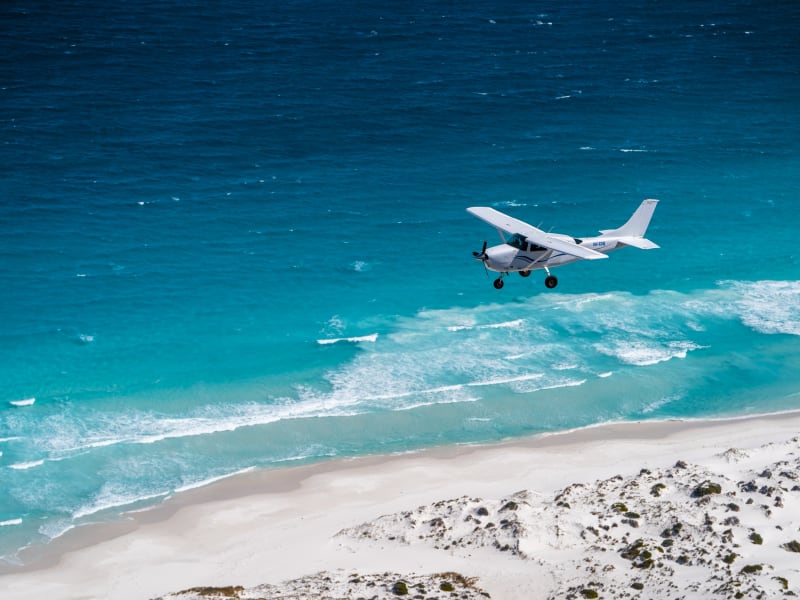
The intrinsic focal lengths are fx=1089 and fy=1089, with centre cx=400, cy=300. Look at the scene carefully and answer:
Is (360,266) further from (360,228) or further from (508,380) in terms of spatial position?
(508,380)

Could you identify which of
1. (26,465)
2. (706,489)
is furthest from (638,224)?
(26,465)

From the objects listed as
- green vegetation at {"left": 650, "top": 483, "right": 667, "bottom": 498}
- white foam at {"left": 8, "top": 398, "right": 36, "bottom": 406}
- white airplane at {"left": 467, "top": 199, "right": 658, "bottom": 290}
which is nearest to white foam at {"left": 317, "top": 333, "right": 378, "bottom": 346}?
white airplane at {"left": 467, "top": 199, "right": 658, "bottom": 290}

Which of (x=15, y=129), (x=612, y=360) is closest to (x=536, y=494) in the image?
(x=612, y=360)

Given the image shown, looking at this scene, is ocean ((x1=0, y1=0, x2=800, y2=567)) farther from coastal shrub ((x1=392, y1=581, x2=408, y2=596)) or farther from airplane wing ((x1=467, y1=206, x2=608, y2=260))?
coastal shrub ((x1=392, y1=581, x2=408, y2=596))

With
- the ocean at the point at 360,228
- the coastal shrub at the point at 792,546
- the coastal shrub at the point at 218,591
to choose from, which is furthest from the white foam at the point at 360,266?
the coastal shrub at the point at 792,546

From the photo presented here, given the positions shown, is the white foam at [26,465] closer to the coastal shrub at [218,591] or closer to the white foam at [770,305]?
the coastal shrub at [218,591]

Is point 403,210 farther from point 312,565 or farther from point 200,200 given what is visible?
point 312,565
